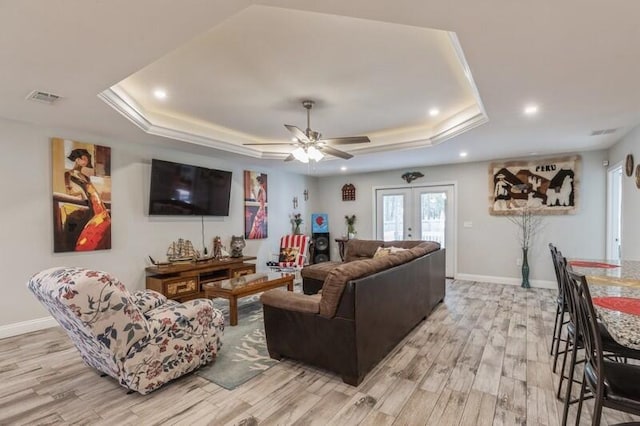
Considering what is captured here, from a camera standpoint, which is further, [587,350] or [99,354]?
[99,354]

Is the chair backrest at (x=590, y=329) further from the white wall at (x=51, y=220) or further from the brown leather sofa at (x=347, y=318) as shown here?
the white wall at (x=51, y=220)

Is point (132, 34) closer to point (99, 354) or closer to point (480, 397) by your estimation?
point (99, 354)

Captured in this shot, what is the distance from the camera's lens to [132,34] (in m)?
2.02

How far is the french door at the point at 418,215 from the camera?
22.4ft

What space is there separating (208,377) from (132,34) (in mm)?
2582

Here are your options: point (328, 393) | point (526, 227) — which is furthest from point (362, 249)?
point (328, 393)

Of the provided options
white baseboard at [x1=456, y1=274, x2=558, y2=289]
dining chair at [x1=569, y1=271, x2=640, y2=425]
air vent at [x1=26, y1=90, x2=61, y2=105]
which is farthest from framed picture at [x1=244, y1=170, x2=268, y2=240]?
dining chair at [x1=569, y1=271, x2=640, y2=425]

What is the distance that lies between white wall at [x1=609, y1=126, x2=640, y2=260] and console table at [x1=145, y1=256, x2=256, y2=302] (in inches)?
220

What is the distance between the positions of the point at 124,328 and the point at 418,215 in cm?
616

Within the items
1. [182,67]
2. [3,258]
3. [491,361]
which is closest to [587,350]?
[491,361]

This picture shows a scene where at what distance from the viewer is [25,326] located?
3.76 metres

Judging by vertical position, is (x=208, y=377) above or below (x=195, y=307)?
below

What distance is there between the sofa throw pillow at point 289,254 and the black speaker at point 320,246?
183 cm

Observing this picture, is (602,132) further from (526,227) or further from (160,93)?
(160,93)
